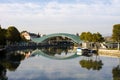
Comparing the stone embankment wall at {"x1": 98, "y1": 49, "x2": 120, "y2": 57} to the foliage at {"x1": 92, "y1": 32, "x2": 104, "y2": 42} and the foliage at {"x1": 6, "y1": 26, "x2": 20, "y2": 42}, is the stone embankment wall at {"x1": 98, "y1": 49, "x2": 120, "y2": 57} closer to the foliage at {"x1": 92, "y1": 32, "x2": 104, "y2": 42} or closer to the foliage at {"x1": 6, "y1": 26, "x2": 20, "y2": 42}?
the foliage at {"x1": 92, "y1": 32, "x2": 104, "y2": 42}

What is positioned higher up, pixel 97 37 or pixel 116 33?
pixel 116 33

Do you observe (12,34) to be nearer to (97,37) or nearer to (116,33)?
(97,37)

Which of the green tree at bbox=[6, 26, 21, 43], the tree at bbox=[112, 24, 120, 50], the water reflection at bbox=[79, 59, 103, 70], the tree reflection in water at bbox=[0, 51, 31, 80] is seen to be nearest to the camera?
the tree reflection in water at bbox=[0, 51, 31, 80]

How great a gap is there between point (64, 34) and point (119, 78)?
9908 cm

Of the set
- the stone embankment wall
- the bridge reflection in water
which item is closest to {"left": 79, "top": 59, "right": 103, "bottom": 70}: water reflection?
the stone embankment wall

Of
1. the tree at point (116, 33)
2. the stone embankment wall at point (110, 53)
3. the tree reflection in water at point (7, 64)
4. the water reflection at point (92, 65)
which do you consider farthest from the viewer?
the tree at point (116, 33)

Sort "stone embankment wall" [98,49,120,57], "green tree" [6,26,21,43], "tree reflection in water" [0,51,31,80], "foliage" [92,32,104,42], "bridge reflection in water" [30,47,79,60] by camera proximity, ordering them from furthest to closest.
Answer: "green tree" [6,26,21,43] → "foliage" [92,32,104,42] → "bridge reflection in water" [30,47,79,60] → "stone embankment wall" [98,49,120,57] → "tree reflection in water" [0,51,31,80]

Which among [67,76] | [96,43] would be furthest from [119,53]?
[67,76]

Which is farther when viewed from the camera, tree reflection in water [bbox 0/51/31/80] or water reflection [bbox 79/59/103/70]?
water reflection [bbox 79/59/103/70]

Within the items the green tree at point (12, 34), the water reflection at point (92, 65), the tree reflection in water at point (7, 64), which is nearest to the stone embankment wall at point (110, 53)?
the water reflection at point (92, 65)

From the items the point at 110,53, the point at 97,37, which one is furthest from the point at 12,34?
the point at 110,53

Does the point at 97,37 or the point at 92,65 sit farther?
the point at 97,37

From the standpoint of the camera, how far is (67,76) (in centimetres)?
3161

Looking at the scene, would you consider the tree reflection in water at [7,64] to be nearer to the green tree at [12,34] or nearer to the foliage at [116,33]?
the foliage at [116,33]
